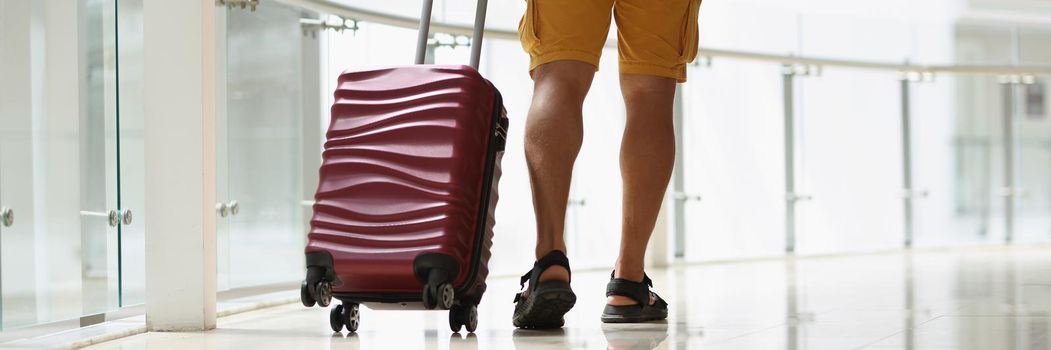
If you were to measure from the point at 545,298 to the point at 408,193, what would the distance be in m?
0.37

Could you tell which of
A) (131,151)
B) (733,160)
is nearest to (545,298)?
(131,151)

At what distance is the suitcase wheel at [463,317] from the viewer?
2.50 m

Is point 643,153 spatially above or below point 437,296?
above

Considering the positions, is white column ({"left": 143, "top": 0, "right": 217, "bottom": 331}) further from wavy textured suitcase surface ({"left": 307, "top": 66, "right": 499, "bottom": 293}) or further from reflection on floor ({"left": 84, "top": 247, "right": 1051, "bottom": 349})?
wavy textured suitcase surface ({"left": 307, "top": 66, "right": 499, "bottom": 293})

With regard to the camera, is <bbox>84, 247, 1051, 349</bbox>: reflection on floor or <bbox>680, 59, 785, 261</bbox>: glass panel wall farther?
<bbox>680, 59, 785, 261</bbox>: glass panel wall

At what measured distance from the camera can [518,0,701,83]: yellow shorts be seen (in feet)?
8.64

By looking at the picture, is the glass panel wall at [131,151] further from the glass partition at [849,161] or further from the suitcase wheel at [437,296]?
the glass partition at [849,161]

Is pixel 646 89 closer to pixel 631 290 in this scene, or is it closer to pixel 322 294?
pixel 631 290

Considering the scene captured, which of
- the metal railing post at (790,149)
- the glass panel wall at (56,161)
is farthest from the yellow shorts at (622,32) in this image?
the metal railing post at (790,149)

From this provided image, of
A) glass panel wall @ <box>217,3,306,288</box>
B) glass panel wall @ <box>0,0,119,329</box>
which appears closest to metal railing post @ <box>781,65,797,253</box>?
glass panel wall @ <box>217,3,306,288</box>

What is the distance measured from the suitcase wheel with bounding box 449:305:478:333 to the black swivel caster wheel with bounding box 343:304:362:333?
0.22m

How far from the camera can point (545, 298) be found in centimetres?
248

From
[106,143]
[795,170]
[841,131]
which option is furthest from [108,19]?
A: [841,131]

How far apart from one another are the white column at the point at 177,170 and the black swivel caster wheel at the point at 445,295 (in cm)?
86
